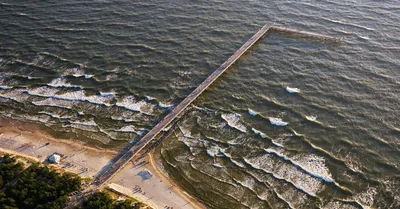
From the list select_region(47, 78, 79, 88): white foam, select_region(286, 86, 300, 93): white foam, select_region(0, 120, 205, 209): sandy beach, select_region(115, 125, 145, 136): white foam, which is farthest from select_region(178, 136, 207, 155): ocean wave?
select_region(47, 78, 79, 88): white foam

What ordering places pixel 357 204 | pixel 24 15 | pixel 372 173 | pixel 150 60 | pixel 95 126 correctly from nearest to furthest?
pixel 357 204 → pixel 372 173 → pixel 95 126 → pixel 150 60 → pixel 24 15

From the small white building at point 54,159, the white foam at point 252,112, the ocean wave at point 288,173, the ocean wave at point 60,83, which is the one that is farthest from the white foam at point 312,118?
the ocean wave at point 60,83

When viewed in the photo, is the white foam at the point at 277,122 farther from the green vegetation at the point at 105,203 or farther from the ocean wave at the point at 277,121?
the green vegetation at the point at 105,203

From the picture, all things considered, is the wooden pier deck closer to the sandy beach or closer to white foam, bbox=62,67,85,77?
white foam, bbox=62,67,85,77

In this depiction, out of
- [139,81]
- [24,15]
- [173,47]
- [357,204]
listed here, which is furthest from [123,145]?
[24,15]

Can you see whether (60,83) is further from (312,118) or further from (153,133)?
(312,118)

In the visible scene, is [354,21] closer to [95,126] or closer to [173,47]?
[173,47]

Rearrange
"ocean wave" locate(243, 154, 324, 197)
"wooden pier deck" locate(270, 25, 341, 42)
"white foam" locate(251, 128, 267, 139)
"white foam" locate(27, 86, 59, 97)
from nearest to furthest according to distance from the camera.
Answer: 1. "ocean wave" locate(243, 154, 324, 197)
2. "white foam" locate(251, 128, 267, 139)
3. "white foam" locate(27, 86, 59, 97)
4. "wooden pier deck" locate(270, 25, 341, 42)
